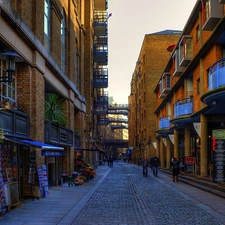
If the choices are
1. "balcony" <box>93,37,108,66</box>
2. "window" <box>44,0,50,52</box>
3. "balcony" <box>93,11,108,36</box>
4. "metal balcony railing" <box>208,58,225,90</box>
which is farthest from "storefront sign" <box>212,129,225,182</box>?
"balcony" <box>93,11,108,36</box>

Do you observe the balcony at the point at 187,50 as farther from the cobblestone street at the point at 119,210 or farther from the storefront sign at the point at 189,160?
the cobblestone street at the point at 119,210

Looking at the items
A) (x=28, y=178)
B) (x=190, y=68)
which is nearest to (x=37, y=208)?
(x=28, y=178)

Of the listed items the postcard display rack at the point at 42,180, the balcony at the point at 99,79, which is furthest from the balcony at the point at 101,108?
the postcard display rack at the point at 42,180

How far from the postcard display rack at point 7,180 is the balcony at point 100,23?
3497 centimetres

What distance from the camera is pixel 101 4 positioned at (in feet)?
→ 166

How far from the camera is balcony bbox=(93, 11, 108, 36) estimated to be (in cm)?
4575

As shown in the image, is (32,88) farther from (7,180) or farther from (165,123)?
(165,123)

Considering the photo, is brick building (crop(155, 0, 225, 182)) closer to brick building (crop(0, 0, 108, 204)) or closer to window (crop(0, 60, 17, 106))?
brick building (crop(0, 0, 108, 204))

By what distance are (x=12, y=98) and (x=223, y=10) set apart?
10539mm

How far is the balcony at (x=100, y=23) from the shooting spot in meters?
45.8

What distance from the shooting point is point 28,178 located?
13.8 meters

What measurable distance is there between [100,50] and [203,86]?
86.2 ft

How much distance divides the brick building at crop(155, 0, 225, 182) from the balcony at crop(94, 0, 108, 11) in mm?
18789

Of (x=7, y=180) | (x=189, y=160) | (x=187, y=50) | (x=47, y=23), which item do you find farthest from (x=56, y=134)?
(x=187, y=50)
